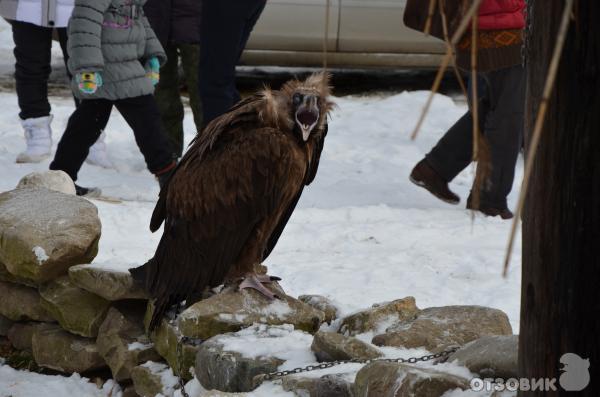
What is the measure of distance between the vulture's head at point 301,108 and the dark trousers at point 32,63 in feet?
10.6

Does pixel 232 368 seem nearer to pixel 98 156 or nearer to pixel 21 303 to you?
pixel 21 303

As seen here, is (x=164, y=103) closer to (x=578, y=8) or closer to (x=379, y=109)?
(x=379, y=109)

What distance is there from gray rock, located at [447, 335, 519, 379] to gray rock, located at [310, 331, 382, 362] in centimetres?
34

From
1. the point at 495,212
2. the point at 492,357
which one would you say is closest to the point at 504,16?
the point at 495,212

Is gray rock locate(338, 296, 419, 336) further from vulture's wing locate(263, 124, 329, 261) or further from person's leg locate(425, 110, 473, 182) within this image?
person's leg locate(425, 110, 473, 182)

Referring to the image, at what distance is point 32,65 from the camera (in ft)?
22.4

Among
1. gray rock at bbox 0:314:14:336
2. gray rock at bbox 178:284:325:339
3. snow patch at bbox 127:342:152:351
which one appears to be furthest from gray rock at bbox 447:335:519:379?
gray rock at bbox 0:314:14:336

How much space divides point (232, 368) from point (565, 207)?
5.23 ft

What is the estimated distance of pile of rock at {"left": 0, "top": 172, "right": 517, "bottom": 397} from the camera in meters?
3.13

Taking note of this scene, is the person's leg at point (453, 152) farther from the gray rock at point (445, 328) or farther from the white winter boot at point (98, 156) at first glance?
the gray rock at point (445, 328)

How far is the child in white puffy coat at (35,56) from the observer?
6.53 meters

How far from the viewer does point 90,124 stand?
621cm

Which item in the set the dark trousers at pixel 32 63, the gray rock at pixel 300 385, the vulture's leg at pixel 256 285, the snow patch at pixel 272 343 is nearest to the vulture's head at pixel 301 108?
the vulture's leg at pixel 256 285

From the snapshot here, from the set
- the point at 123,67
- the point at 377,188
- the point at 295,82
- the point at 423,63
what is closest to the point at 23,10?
the point at 123,67
